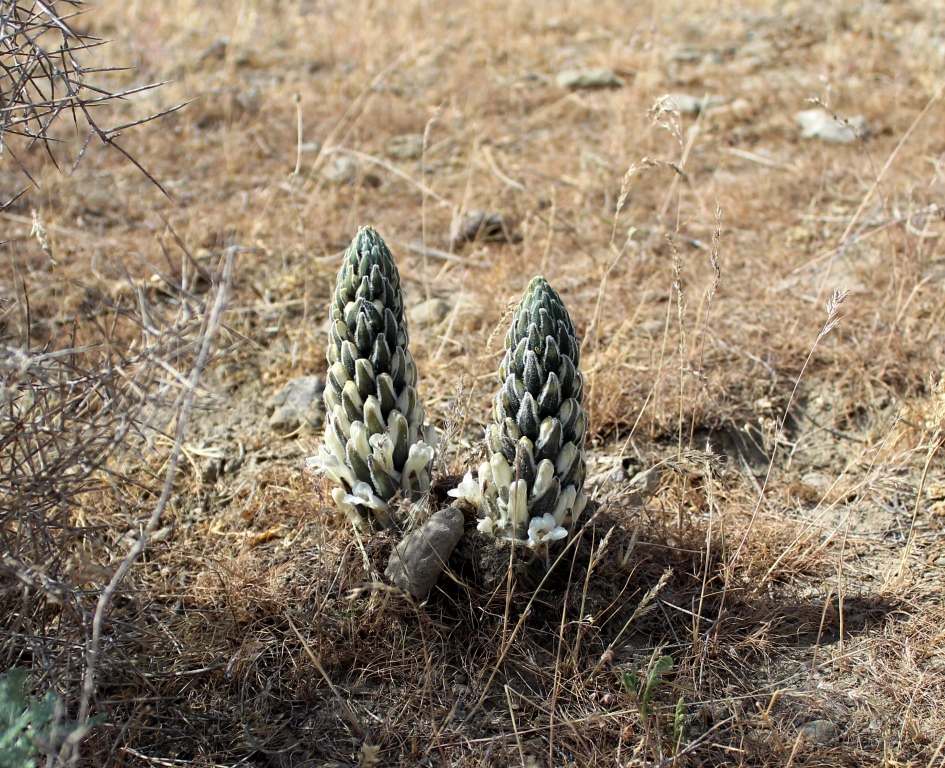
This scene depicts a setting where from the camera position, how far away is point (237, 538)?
2979mm

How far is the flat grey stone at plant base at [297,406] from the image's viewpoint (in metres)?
3.48

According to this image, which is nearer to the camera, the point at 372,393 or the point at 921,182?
the point at 372,393

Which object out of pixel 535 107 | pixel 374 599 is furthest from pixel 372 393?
pixel 535 107

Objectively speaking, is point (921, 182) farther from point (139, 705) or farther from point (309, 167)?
point (139, 705)

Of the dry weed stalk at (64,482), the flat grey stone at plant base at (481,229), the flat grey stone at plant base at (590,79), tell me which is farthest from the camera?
the flat grey stone at plant base at (590,79)

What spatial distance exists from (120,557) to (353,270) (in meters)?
1.33

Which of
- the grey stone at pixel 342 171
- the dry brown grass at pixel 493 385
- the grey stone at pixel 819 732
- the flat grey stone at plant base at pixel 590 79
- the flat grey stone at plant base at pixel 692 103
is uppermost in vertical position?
the flat grey stone at plant base at pixel 590 79

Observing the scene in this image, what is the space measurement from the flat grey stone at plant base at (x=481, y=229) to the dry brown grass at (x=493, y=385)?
0.55 feet

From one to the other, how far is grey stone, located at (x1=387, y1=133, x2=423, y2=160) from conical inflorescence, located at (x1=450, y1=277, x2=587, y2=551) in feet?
12.3

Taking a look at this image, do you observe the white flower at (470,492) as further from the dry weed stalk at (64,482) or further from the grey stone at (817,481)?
the grey stone at (817,481)

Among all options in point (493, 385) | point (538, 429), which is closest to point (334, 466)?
point (538, 429)

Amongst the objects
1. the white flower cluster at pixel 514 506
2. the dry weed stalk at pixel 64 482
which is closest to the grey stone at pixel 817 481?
the white flower cluster at pixel 514 506

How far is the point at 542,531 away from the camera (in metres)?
2.38

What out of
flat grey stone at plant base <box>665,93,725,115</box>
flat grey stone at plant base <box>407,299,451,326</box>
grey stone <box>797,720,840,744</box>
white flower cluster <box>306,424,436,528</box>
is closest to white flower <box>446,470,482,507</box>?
white flower cluster <box>306,424,436,528</box>
